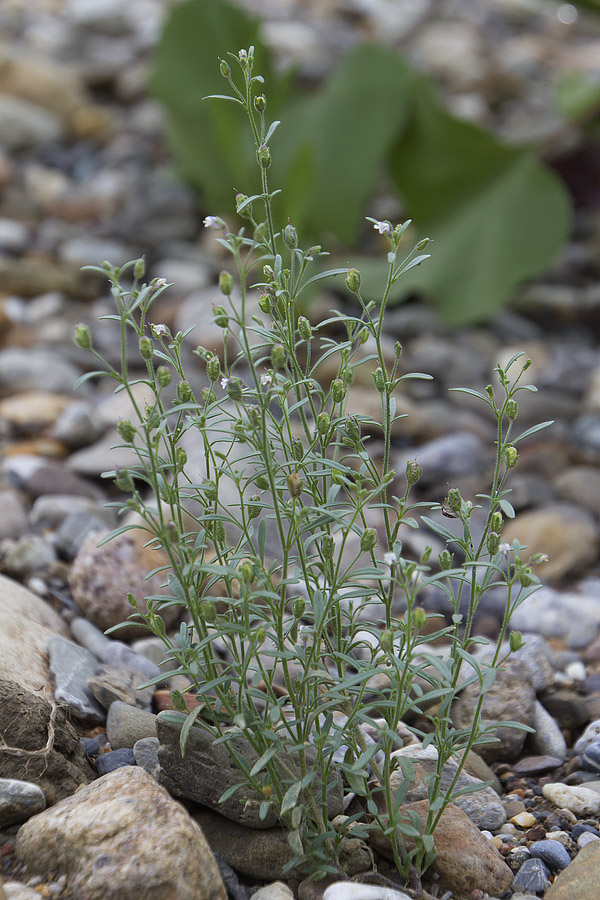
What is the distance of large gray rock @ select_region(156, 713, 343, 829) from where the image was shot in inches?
56.7

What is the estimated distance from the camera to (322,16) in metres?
6.20

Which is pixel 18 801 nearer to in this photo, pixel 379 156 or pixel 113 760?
pixel 113 760

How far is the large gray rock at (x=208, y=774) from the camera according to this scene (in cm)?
144

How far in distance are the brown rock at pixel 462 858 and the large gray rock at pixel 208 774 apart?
12cm

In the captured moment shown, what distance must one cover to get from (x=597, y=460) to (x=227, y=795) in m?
1.95

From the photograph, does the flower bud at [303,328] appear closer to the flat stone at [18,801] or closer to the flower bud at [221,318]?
the flower bud at [221,318]

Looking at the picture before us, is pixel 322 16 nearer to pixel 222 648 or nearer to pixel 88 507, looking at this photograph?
pixel 88 507

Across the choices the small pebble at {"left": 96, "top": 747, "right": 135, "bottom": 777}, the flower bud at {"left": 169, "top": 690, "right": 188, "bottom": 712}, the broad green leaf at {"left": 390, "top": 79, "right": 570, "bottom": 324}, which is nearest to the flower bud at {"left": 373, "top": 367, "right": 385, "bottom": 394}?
the flower bud at {"left": 169, "top": 690, "right": 188, "bottom": 712}

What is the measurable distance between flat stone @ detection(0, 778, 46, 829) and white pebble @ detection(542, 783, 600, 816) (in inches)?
32.4

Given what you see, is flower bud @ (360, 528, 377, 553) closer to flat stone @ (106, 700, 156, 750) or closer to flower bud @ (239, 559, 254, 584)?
flower bud @ (239, 559, 254, 584)

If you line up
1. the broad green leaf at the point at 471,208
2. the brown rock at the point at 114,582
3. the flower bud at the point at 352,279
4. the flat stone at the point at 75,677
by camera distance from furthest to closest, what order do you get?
the broad green leaf at the point at 471,208
the brown rock at the point at 114,582
the flat stone at the point at 75,677
the flower bud at the point at 352,279

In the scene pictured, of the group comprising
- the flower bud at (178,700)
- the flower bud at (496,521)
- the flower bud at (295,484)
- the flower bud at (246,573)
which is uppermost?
the flower bud at (295,484)

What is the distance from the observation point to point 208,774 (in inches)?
57.2

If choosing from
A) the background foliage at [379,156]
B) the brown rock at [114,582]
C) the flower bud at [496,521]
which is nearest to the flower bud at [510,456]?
the flower bud at [496,521]
